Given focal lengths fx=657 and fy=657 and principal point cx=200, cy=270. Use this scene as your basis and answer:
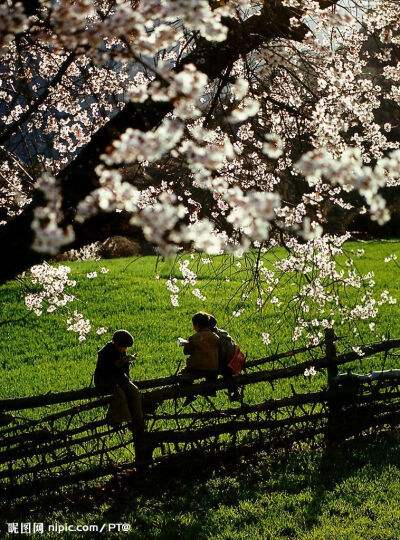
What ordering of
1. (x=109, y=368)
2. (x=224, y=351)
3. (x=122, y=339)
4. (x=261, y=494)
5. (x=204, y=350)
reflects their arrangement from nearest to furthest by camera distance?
(x=261, y=494)
(x=122, y=339)
(x=109, y=368)
(x=204, y=350)
(x=224, y=351)

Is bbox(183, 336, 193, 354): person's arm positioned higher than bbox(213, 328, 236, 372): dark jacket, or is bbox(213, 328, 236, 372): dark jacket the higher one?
bbox(183, 336, 193, 354): person's arm

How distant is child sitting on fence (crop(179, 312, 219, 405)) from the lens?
7391 mm

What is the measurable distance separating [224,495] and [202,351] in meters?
1.63

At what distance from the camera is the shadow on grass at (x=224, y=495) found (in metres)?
5.67

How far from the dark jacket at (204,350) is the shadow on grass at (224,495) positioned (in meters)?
1.02

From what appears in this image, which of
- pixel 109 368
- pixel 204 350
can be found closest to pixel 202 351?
pixel 204 350

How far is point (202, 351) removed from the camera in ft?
24.3

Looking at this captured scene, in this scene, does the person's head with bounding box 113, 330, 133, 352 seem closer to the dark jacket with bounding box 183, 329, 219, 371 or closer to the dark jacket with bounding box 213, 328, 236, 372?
the dark jacket with bounding box 183, 329, 219, 371

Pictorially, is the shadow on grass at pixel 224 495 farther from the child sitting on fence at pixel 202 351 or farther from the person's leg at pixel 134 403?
the child sitting on fence at pixel 202 351

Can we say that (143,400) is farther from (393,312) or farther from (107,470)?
(393,312)

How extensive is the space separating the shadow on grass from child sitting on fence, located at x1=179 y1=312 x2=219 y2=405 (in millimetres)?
913

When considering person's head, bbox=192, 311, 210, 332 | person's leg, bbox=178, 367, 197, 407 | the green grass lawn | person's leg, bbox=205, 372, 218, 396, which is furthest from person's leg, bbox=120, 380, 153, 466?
person's head, bbox=192, 311, 210, 332

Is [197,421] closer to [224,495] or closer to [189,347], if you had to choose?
[189,347]

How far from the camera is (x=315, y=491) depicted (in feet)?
20.5
